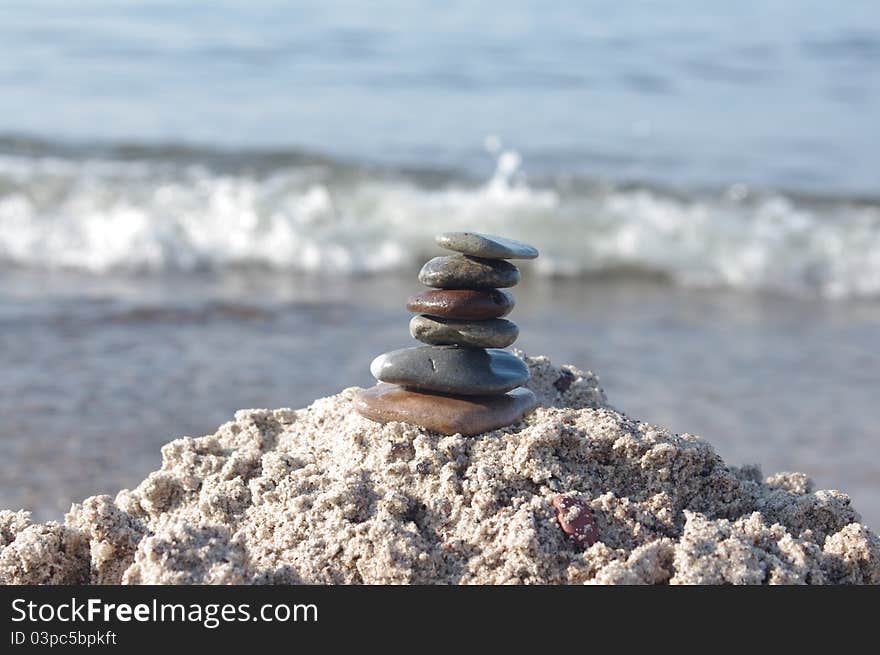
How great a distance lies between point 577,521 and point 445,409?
491mm

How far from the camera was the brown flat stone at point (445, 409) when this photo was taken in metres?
2.82

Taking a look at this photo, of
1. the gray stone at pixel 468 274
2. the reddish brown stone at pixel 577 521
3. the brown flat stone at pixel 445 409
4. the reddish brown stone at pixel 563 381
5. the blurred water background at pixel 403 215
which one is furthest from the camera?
the blurred water background at pixel 403 215

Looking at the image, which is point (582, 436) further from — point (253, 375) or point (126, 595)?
point (253, 375)

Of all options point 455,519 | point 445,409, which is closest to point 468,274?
point 445,409

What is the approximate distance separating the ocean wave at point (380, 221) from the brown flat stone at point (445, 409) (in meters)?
5.42

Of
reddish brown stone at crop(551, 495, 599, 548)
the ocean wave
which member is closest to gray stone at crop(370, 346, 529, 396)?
Result: reddish brown stone at crop(551, 495, 599, 548)

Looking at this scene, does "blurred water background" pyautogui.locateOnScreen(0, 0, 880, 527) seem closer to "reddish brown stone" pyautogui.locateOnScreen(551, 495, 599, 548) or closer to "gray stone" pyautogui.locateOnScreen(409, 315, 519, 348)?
"gray stone" pyautogui.locateOnScreen(409, 315, 519, 348)

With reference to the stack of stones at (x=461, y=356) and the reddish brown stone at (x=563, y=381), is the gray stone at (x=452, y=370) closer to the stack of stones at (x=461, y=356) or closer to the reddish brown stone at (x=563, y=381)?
the stack of stones at (x=461, y=356)

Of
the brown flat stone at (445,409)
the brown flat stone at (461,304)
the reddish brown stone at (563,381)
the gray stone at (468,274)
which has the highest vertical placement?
the gray stone at (468,274)

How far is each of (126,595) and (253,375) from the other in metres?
3.58

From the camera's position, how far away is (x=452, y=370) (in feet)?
9.52

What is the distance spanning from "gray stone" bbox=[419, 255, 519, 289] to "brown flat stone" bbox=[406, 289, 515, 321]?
2 cm

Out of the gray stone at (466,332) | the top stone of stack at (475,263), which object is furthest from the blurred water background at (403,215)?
the top stone of stack at (475,263)

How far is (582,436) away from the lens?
276 centimetres
